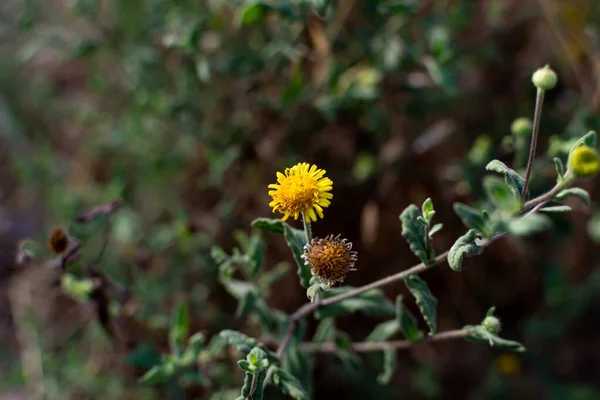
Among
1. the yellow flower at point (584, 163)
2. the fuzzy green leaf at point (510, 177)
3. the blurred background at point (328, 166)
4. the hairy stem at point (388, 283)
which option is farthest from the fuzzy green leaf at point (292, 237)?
the blurred background at point (328, 166)

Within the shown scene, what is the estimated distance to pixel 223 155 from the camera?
9.86 ft

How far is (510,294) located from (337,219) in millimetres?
1117

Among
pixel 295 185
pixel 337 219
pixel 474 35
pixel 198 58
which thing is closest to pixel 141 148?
pixel 198 58

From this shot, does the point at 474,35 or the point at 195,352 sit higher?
the point at 474,35

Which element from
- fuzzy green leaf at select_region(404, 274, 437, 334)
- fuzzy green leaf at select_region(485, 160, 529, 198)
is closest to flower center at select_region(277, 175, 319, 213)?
fuzzy green leaf at select_region(404, 274, 437, 334)

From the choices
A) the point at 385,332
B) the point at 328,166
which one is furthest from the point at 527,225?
the point at 328,166

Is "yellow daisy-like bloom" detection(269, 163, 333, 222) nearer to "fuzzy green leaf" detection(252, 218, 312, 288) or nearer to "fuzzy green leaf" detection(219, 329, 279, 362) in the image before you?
"fuzzy green leaf" detection(252, 218, 312, 288)

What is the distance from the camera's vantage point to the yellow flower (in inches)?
50.8

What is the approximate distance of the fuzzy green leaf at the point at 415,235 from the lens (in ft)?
5.30

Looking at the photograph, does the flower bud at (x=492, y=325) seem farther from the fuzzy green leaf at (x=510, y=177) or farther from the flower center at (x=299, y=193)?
the flower center at (x=299, y=193)

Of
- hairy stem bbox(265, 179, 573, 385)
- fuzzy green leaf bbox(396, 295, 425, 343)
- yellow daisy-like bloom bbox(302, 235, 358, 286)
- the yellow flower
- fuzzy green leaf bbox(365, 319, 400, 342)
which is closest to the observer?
the yellow flower

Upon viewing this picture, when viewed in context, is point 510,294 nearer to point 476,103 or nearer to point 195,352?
point 476,103

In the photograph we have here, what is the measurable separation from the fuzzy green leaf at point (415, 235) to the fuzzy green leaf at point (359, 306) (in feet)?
1.31

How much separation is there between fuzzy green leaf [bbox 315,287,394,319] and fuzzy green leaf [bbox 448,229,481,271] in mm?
557
